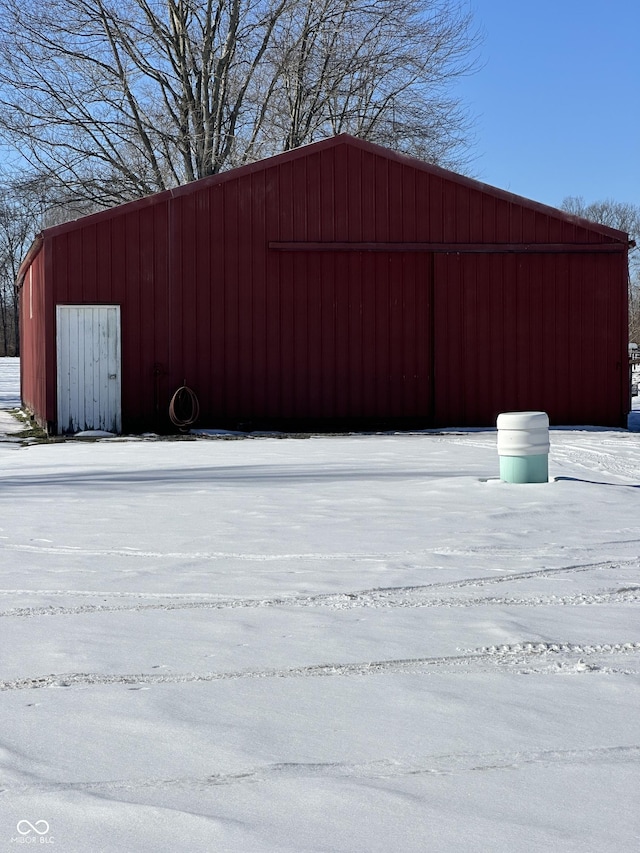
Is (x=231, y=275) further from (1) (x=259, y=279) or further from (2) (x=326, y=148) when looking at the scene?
(2) (x=326, y=148)

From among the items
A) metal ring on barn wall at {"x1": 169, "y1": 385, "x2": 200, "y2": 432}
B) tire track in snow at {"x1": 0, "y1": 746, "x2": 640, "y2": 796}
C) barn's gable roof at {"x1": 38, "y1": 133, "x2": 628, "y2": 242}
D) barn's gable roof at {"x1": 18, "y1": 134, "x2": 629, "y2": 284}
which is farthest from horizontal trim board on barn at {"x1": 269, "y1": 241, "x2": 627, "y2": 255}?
tire track in snow at {"x1": 0, "y1": 746, "x2": 640, "y2": 796}

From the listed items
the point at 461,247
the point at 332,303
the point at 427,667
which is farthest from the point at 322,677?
the point at 461,247

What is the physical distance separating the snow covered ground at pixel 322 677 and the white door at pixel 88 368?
7630mm

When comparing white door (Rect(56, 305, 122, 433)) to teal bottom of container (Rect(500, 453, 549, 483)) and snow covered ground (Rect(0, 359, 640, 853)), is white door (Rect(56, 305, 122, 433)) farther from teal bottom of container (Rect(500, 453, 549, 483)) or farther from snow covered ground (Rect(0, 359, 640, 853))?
teal bottom of container (Rect(500, 453, 549, 483))

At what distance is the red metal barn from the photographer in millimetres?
14945

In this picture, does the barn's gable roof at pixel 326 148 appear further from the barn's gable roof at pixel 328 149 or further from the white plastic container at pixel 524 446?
the white plastic container at pixel 524 446

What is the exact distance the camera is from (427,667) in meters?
3.58

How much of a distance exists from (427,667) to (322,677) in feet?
1.28

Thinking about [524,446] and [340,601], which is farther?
[524,446]

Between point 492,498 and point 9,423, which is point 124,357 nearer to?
point 9,423

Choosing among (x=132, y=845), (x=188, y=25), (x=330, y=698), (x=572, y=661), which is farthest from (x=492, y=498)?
(x=188, y=25)

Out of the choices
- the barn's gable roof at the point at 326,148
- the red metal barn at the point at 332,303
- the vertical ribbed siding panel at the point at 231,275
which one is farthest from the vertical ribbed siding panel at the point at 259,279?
the barn's gable roof at the point at 326,148

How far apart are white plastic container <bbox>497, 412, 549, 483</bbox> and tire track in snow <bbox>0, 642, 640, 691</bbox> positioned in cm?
436

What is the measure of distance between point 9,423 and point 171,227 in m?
5.16
